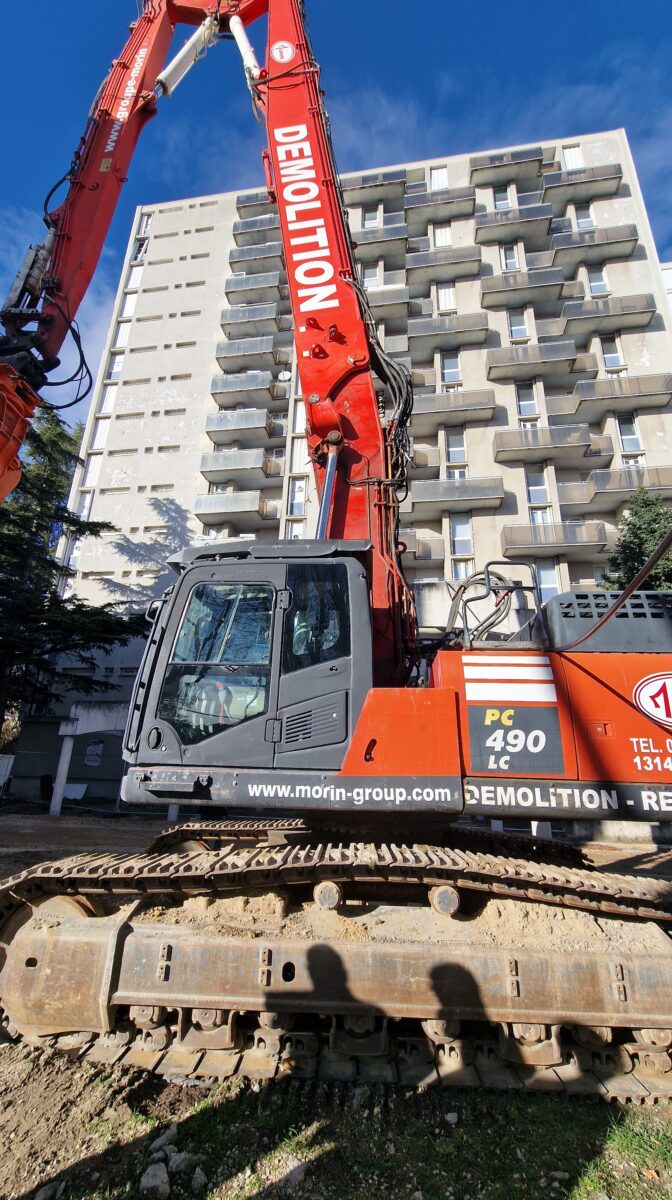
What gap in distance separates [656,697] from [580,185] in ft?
136

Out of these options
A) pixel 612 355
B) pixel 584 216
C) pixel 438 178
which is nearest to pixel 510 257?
pixel 584 216

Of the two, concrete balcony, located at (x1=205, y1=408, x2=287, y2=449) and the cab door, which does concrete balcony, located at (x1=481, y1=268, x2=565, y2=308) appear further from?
the cab door

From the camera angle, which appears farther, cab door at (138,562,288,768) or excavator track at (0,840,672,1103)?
cab door at (138,562,288,768)

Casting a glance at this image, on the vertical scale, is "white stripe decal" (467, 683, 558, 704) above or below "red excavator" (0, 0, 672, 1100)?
above

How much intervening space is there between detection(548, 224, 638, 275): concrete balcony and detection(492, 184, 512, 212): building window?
4653 millimetres

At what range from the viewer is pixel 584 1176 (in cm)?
279

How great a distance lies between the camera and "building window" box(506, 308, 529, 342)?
104 feet

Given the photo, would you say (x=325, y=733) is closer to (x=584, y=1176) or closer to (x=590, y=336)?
(x=584, y=1176)

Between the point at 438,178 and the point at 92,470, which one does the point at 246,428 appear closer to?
the point at 92,470

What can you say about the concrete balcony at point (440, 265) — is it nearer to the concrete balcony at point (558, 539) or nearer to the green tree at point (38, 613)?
the concrete balcony at point (558, 539)

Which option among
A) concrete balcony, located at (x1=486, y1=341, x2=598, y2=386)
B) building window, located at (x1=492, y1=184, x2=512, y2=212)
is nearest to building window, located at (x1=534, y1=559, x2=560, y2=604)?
concrete balcony, located at (x1=486, y1=341, x2=598, y2=386)

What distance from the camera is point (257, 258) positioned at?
3616 cm

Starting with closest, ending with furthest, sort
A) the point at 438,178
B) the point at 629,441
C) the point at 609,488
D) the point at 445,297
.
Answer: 1. the point at 609,488
2. the point at 629,441
3. the point at 445,297
4. the point at 438,178

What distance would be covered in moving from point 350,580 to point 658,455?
30.7 m
